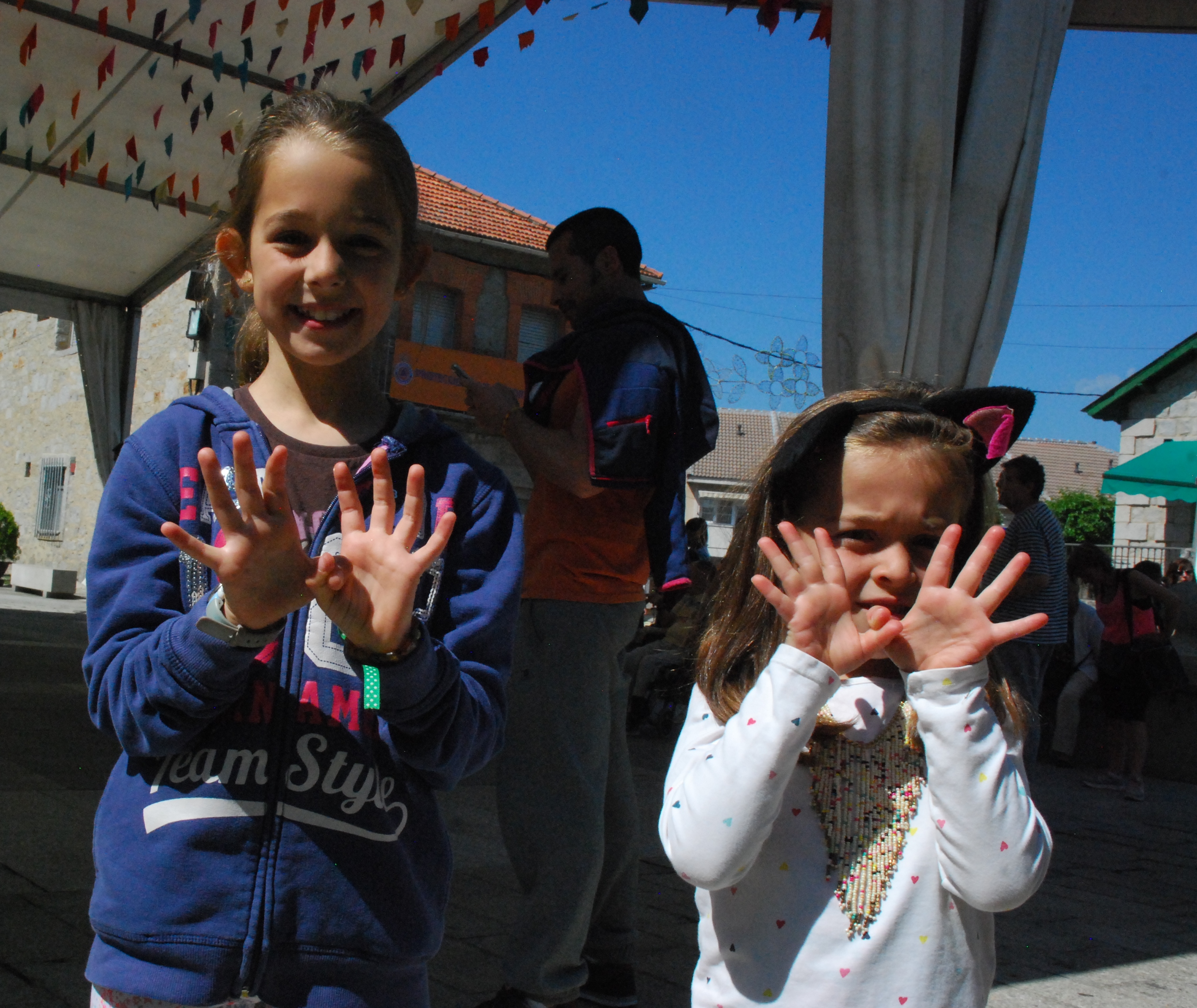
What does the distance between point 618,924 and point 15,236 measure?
28.1 feet

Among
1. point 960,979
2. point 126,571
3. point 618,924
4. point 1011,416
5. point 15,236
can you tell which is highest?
point 15,236

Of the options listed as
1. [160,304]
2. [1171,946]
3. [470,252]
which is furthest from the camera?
[470,252]

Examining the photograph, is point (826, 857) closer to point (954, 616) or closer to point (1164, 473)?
point (954, 616)

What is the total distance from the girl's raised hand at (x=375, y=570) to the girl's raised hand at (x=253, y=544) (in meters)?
0.03

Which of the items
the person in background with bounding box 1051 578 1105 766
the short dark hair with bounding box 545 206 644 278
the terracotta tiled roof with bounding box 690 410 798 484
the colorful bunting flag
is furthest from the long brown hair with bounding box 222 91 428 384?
Result: the terracotta tiled roof with bounding box 690 410 798 484

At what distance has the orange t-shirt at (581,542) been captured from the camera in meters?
2.59

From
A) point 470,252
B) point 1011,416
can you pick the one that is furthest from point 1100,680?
point 470,252

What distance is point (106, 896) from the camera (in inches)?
49.3

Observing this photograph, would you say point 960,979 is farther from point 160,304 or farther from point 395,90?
point 160,304

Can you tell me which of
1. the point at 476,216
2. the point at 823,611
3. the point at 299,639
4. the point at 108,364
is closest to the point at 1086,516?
the point at 476,216

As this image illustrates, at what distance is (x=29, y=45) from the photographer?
5715 mm

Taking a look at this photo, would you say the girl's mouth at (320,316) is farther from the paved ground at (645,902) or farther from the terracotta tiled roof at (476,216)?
the terracotta tiled roof at (476,216)

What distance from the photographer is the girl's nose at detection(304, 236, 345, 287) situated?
1.41 metres

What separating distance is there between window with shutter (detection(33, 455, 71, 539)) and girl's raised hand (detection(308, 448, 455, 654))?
22699mm
